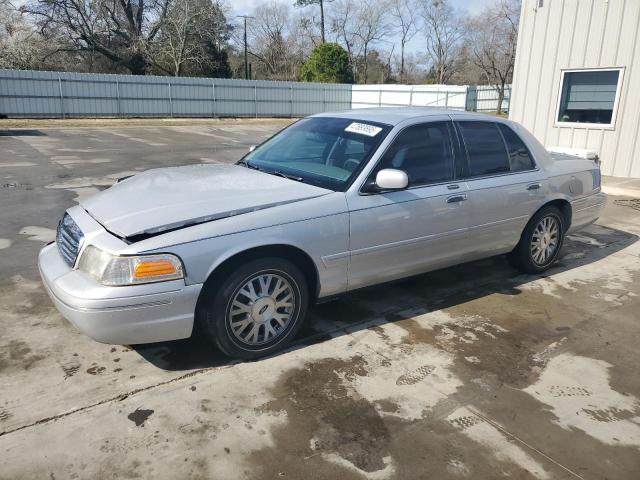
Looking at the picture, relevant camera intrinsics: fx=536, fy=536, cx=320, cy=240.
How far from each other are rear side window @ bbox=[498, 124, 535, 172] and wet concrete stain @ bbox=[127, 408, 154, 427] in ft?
12.7

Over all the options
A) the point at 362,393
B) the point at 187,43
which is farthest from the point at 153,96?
the point at 362,393

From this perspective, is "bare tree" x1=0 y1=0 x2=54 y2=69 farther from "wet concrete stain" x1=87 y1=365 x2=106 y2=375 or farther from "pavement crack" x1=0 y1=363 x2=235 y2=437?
"pavement crack" x1=0 y1=363 x2=235 y2=437

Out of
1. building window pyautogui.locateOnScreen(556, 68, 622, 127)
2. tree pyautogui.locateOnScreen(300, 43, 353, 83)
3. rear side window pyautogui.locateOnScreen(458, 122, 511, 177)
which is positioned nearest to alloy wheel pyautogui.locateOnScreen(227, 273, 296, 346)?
rear side window pyautogui.locateOnScreen(458, 122, 511, 177)

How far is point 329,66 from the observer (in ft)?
120

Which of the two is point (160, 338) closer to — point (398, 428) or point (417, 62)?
point (398, 428)

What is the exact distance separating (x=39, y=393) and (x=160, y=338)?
789mm

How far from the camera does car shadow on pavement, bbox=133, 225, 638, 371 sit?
3.79 metres

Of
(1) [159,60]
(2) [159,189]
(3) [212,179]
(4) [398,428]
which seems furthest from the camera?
(1) [159,60]

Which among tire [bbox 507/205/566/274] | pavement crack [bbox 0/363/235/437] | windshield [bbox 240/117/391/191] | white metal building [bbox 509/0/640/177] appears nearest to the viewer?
pavement crack [bbox 0/363/235/437]

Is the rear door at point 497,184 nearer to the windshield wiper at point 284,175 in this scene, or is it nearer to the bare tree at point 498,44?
the windshield wiper at point 284,175

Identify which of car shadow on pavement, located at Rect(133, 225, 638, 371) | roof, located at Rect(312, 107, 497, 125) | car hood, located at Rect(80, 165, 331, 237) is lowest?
car shadow on pavement, located at Rect(133, 225, 638, 371)

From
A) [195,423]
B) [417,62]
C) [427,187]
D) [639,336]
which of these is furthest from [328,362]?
[417,62]

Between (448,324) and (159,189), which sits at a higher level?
(159,189)

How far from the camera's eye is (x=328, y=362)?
12.2ft
